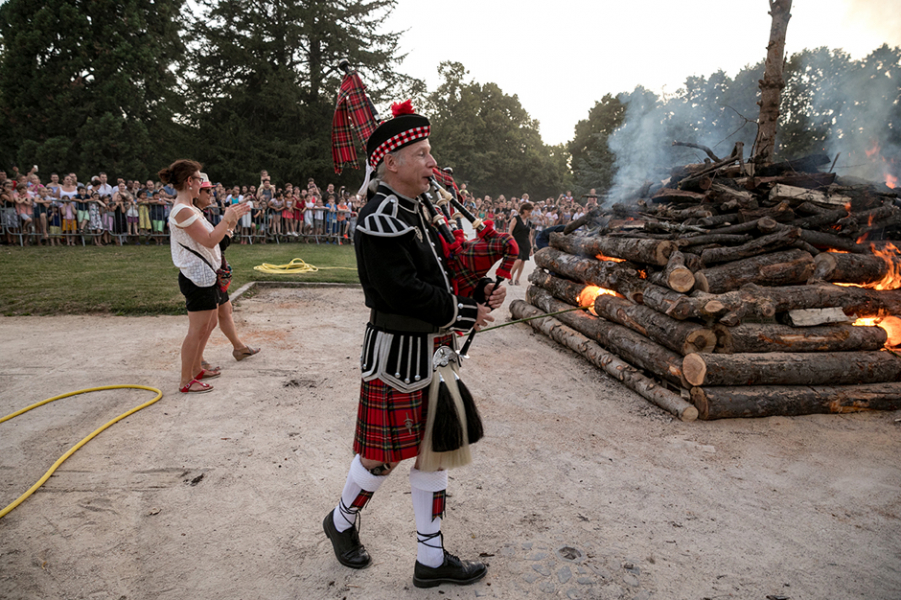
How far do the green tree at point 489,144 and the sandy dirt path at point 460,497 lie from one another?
1787 inches

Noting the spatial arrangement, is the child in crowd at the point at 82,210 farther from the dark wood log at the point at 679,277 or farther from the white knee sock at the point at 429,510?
the white knee sock at the point at 429,510

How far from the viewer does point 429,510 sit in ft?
8.61

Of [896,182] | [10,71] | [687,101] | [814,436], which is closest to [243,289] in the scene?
[814,436]

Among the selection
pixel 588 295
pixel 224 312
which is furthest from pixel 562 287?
pixel 224 312

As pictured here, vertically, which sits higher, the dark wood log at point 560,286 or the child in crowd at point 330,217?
the child in crowd at point 330,217

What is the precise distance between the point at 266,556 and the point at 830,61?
39509 millimetres

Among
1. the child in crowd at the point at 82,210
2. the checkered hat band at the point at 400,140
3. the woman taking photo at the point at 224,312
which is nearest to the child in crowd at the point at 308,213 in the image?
the child in crowd at the point at 82,210

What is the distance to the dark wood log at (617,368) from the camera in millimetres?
4980

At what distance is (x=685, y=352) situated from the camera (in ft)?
16.9

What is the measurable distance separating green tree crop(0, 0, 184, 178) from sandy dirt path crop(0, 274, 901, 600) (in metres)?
25.7

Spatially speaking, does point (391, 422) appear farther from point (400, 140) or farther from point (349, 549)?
point (400, 140)

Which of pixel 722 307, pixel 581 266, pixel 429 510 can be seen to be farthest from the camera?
pixel 581 266

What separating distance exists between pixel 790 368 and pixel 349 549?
4.64 m

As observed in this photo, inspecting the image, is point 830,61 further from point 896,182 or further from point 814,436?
point 814,436
